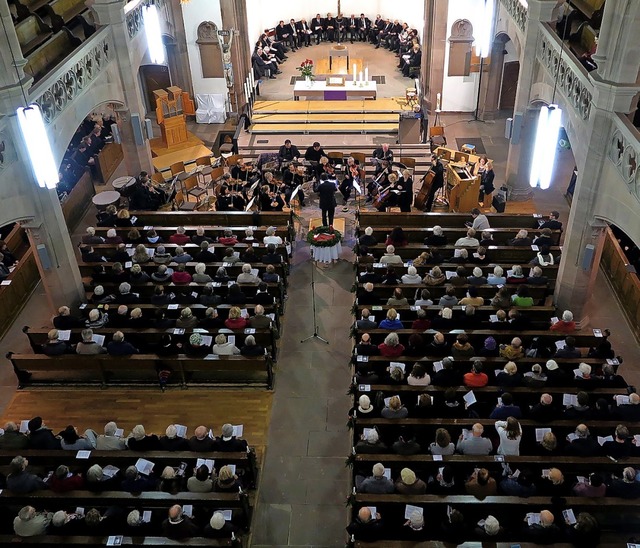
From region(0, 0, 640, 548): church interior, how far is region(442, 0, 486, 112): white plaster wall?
6.9 inches

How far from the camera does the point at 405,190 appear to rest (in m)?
16.1

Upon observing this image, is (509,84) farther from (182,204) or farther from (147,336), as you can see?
(147,336)

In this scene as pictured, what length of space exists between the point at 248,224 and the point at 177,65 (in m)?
8.92

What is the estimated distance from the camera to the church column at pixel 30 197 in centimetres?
1079

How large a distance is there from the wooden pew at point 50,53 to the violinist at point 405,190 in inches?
319

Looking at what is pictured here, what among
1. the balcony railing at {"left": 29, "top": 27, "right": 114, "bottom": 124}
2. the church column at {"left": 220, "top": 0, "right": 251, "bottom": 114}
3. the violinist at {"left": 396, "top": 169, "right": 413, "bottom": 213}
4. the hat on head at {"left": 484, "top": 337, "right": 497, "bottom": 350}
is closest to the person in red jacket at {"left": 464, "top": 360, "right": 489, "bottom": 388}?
the hat on head at {"left": 484, "top": 337, "right": 497, "bottom": 350}

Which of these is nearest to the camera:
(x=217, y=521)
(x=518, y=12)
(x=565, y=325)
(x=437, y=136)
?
(x=217, y=521)

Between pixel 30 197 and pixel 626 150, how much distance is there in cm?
1024

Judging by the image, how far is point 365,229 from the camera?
47.0 ft

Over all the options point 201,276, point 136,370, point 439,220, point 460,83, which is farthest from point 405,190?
point 136,370

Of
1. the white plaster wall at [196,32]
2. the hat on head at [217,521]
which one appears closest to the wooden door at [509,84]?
the white plaster wall at [196,32]

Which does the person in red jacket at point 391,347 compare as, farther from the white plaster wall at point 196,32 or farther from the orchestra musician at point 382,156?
the white plaster wall at point 196,32

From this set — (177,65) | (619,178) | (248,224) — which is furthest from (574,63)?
(177,65)

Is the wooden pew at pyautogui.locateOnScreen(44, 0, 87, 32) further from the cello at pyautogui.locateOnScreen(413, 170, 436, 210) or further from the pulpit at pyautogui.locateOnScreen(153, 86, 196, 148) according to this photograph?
the cello at pyautogui.locateOnScreen(413, 170, 436, 210)
